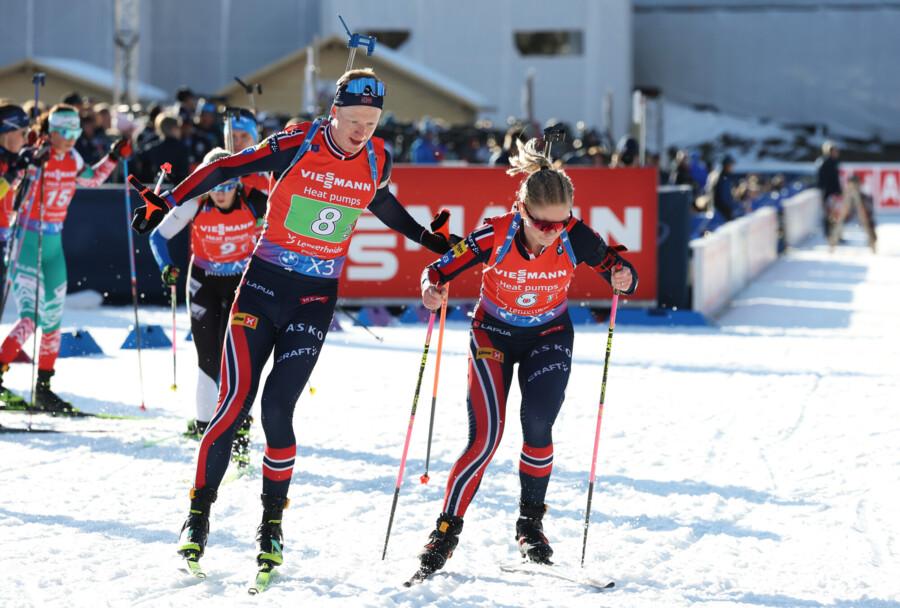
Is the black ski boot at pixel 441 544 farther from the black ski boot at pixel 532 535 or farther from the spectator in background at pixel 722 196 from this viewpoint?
the spectator in background at pixel 722 196

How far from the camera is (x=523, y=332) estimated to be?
15.4ft

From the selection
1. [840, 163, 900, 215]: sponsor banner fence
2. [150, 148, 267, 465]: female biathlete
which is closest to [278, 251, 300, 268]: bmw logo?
[150, 148, 267, 465]: female biathlete

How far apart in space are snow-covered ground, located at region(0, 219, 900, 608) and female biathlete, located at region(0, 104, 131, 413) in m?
0.47

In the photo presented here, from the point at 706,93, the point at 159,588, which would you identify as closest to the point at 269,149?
the point at 159,588

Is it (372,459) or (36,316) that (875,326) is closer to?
(372,459)

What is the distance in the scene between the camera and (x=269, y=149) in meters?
4.60

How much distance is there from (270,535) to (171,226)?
2.49m

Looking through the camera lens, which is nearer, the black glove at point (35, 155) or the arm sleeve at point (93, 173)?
the black glove at point (35, 155)

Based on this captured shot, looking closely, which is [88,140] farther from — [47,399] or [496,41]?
[496,41]

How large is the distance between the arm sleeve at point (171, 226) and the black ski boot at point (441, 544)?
259 centimetres

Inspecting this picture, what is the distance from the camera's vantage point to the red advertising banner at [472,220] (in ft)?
41.5

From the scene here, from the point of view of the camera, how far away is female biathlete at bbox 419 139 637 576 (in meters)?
4.56

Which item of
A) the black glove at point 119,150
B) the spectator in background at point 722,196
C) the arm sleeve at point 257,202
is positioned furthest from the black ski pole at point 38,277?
the spectator in background at point 722,196

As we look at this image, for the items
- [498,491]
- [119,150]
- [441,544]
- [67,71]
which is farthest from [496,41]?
[441,544]
